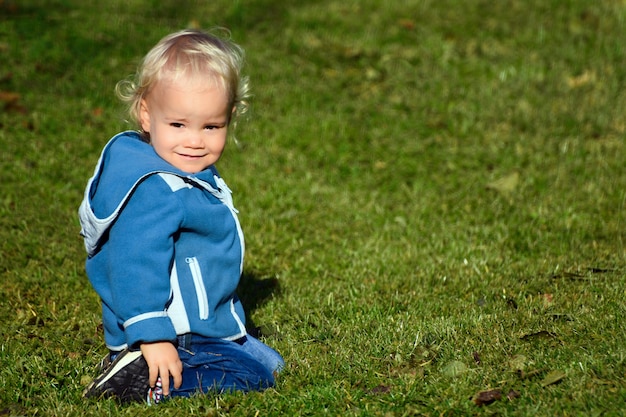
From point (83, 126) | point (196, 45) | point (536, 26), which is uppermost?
point (196, 45)

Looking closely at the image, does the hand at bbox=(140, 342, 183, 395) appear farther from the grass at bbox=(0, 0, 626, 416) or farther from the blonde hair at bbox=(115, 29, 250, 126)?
the blonde hair at bbox=(115, 29, 250, 126)

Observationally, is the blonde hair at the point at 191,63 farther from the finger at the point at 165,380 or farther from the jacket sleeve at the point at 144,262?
the finger at the point at 165,380

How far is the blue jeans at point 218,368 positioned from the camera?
3750mm

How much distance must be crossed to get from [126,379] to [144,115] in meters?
1.15

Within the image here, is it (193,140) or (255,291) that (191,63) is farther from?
(255,291)

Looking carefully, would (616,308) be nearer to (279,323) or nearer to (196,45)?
(279,323)

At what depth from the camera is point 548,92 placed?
27.1ft

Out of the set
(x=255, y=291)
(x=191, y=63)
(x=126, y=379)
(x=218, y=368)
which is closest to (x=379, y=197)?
(x=255, y=291)

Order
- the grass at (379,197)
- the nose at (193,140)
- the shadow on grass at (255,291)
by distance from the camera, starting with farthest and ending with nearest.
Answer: the shadow on grass at (255,291)
the grass at (379,197)
the nose at (193,140)

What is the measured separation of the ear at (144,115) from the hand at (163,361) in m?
0.98

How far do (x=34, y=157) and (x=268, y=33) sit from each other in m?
3.27

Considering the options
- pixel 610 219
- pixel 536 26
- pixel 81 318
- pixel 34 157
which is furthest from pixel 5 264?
pixel 536 26

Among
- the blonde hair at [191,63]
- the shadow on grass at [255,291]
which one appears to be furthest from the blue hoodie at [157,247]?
the shadow on grass at [255,291]

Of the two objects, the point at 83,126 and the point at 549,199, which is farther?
the point at 83,126
